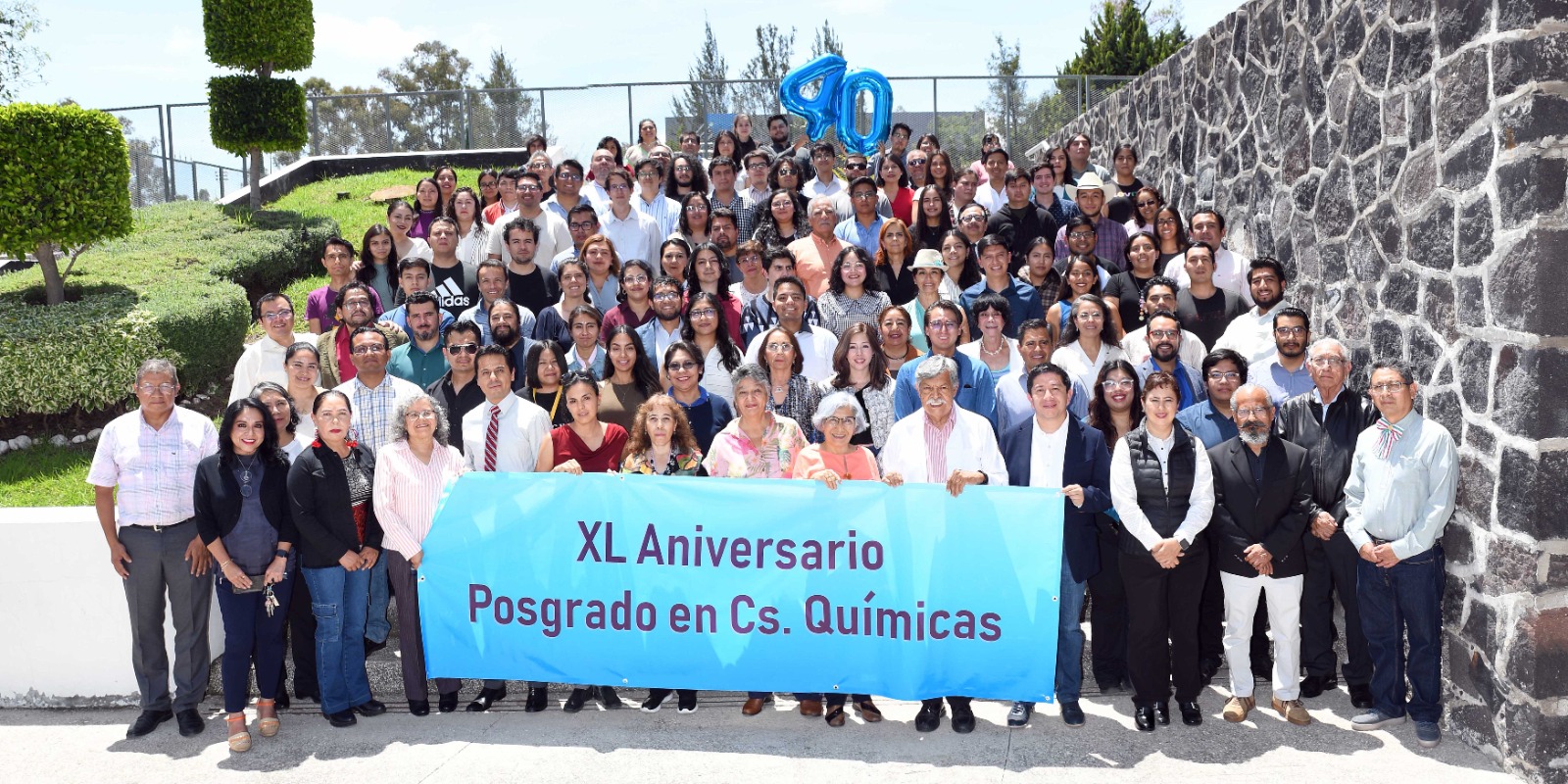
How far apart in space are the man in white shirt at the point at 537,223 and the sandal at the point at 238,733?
4835 mm

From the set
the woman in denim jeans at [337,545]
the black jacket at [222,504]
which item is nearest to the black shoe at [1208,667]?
the woman in denim jeans at [337,545]

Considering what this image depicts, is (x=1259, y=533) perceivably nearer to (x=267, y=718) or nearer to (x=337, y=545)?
(x=337, y=545)

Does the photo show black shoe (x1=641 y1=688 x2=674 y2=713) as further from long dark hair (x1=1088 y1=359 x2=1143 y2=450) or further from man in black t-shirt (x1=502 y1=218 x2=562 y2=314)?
man in black t-shirt (x1=502 y1=218 x2=562 y2=314)

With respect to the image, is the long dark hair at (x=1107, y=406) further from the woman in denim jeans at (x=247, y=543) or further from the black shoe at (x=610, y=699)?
the woman in denim jeans at (x=247, y=543)

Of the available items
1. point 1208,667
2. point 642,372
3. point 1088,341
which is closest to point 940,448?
point 1088,341

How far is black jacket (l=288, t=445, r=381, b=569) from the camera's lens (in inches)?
244

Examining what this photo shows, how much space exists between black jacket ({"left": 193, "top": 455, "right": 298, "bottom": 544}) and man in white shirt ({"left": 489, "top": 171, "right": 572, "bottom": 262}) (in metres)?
4.21

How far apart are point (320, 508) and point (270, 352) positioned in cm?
190

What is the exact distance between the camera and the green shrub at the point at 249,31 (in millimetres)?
17547

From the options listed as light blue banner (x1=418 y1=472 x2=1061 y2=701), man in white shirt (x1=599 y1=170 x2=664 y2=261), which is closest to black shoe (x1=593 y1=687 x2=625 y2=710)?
light blue banner (x1=418 y1=472 x2=1061 y2=701)

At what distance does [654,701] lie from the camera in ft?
21.7

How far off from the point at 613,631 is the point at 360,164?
771 inches

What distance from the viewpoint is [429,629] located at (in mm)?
6457

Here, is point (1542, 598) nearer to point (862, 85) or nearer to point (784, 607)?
point (784, 607)
